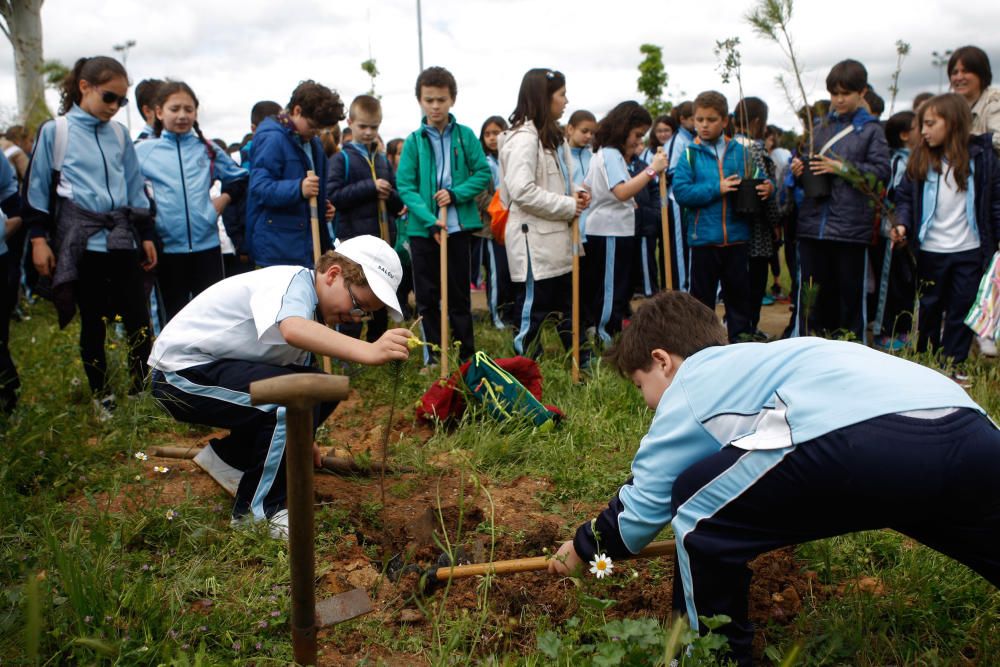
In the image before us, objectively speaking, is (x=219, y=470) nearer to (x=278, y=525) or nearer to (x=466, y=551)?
(x=278, y=525)

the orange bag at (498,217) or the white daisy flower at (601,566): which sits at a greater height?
the orange bag at (498,217)

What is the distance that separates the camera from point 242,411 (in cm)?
304

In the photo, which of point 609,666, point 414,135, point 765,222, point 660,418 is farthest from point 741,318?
point 609,666

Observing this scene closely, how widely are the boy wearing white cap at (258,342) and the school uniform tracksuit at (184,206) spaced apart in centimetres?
178

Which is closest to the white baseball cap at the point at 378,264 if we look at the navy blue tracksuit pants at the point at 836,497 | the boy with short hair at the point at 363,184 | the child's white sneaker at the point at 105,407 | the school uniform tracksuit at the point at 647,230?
the navy blue tracksuit pants at the point at 836,497

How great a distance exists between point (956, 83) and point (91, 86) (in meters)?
5.30

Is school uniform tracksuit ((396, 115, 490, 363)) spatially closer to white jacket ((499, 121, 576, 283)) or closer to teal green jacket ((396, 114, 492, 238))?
teal green jacket ((396, 114, 492, 238))

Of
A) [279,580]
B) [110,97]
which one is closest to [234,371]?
[279,580]

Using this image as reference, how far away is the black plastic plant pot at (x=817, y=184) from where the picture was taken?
5328mm

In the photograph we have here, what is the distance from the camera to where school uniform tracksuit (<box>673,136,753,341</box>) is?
541 centimetres

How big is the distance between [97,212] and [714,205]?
3811 mm

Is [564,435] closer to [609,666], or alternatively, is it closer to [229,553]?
[229,553]

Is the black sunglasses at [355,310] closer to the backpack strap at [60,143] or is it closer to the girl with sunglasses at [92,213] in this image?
the girl with sunglasses at [92,213]

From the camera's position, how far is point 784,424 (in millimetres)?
1839
